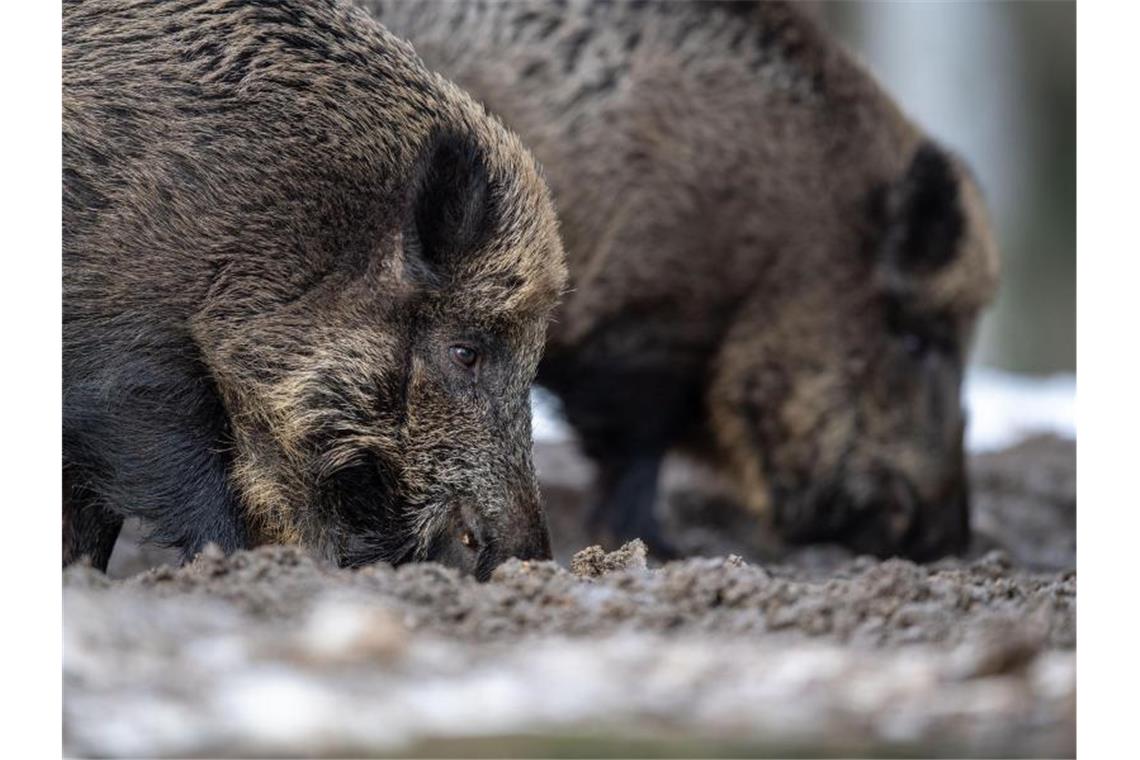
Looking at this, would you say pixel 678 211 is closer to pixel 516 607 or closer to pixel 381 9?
pixel 381 9

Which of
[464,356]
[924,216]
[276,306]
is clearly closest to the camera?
[276,306]

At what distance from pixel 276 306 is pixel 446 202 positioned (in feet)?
1.61

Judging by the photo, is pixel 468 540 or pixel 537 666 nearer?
pixel 537 666

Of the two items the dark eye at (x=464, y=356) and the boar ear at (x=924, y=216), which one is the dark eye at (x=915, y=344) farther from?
the dark eye at (x=464, y=356)

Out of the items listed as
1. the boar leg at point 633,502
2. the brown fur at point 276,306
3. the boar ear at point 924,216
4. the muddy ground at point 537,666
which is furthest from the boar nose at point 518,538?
the boar ear at point 924,216

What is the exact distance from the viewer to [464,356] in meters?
3.92

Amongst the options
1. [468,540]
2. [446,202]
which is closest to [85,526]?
[468,540]

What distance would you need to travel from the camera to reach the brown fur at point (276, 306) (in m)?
3.71

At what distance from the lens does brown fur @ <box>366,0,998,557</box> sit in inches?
231

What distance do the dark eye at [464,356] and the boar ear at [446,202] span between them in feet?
0.63

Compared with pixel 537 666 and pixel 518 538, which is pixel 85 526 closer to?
pixel 518 538

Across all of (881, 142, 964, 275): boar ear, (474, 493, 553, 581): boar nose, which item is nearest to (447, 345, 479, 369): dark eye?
(474, 493, 553, 581): boar nose

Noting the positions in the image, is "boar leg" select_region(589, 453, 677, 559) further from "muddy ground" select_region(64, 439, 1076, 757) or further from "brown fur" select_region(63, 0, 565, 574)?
"muddy ground" select_region(64, 439, 1076, 757)

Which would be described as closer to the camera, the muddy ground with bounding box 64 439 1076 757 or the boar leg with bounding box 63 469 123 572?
the muddy ground with bounding box 64 439 1076 757
